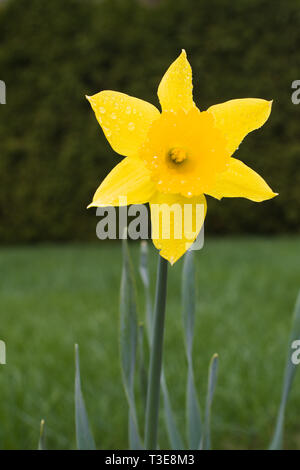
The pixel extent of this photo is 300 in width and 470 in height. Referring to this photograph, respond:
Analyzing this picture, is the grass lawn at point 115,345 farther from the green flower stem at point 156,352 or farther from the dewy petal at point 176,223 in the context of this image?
the dewy petal at point 176,223

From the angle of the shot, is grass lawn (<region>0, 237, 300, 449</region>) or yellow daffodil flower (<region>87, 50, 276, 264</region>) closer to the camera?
yellow daffodil flower (<region>87, 50, 276, 264</region>)

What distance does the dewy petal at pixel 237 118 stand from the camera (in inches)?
18.6

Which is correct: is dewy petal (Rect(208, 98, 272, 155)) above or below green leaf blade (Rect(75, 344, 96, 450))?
above

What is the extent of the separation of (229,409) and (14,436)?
0.63 meters

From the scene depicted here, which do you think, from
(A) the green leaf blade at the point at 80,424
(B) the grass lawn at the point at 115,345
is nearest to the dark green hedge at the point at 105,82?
(B) the grass lawn at the point at 115,345

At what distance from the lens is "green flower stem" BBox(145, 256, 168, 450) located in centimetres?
52

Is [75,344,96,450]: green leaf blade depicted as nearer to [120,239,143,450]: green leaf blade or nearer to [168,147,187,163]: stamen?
[120,239,143,450]: green leaf blade

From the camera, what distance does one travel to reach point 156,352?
537mm

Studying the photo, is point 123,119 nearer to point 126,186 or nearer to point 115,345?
point 126,186

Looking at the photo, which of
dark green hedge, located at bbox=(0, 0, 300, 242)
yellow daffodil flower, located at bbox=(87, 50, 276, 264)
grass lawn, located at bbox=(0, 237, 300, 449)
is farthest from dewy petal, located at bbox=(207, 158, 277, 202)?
dark green hedge, located at bbox=(0, 0, 300, 242)

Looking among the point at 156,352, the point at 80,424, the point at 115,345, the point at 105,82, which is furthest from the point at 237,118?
the point at 105,82

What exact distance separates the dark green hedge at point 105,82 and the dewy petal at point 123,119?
4.60 m

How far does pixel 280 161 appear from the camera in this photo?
5379mm

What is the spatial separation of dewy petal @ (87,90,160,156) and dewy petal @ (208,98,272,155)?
64 millimetres
